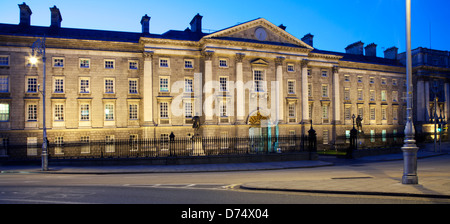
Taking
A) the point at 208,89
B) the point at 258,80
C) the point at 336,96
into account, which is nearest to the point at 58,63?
the point at 208,89

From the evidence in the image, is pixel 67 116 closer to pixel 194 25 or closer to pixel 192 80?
pixel 192 80

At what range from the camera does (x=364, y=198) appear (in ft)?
33.9

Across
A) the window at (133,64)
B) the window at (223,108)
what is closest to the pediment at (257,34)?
the window at (223,108)

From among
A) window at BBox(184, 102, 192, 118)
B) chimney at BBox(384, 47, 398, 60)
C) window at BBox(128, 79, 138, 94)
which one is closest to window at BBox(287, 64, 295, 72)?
window at BBox(184, 102, 192, 118)

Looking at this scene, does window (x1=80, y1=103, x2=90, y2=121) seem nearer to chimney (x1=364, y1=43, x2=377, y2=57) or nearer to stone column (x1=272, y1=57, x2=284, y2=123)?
stone column (x1=272, y1=57, x2=284, y2=123)

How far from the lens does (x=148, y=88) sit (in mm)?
39656

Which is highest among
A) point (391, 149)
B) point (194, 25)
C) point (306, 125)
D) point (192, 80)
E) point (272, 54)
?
point (194, 25)

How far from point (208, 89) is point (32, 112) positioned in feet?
68.3

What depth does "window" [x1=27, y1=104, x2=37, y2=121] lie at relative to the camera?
37.1 metres

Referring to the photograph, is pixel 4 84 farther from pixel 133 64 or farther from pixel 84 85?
pixel 133 64

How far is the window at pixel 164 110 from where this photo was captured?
134 feet

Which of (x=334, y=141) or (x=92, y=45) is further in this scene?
(x=334, y=141)
